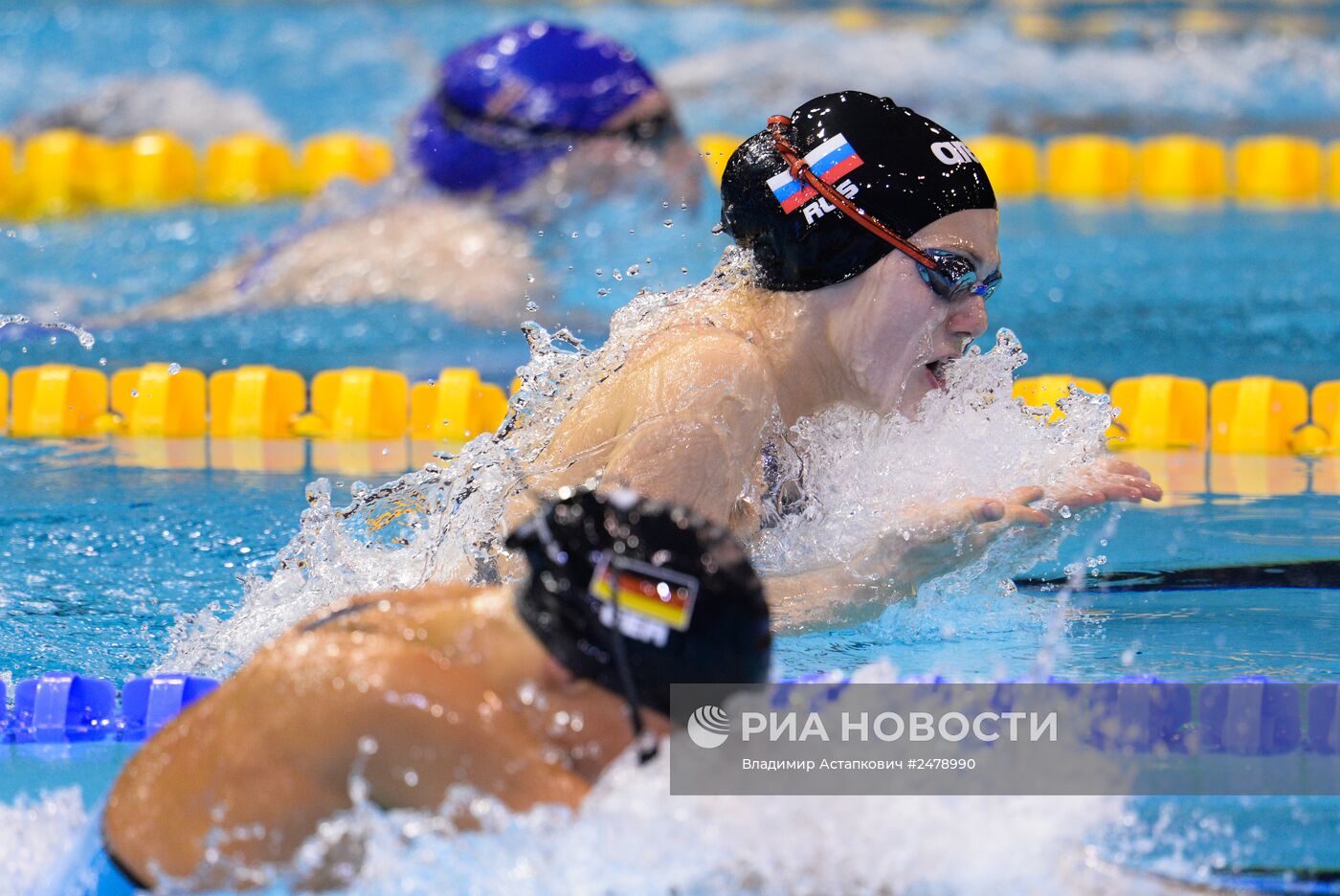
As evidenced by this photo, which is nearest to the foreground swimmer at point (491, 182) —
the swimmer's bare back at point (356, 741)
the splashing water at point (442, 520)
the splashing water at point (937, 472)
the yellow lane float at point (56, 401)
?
the yellow lane float at point (56, 401)

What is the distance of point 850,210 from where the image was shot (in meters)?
2.67

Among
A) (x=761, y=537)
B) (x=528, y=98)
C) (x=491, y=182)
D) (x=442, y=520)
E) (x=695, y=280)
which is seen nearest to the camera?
(x=761, y=537)

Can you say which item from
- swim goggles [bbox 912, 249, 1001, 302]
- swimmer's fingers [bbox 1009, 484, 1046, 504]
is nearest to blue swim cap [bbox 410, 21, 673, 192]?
swim goggles [bbox 912, 249, 1001, 302]

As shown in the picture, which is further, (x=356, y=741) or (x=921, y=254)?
(x=921, y=254)

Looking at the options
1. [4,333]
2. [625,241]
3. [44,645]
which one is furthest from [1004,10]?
[44,645]

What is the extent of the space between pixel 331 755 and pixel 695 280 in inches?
188

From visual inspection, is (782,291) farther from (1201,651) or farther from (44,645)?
(44,645)

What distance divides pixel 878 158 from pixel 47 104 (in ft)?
24.8

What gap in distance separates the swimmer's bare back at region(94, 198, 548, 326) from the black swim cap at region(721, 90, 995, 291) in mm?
2699

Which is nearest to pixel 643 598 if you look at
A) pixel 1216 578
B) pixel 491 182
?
pixel 1216 578

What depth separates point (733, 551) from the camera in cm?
188

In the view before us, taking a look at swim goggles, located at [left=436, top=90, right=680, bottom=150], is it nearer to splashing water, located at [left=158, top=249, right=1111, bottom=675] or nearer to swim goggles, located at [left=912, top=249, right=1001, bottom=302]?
splashing water, located at [left=158, top=249, right=1111, bottom=675]

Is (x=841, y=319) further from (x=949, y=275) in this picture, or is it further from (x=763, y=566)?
(x=763, y=566)

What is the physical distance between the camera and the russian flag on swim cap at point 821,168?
2697 millimetres
